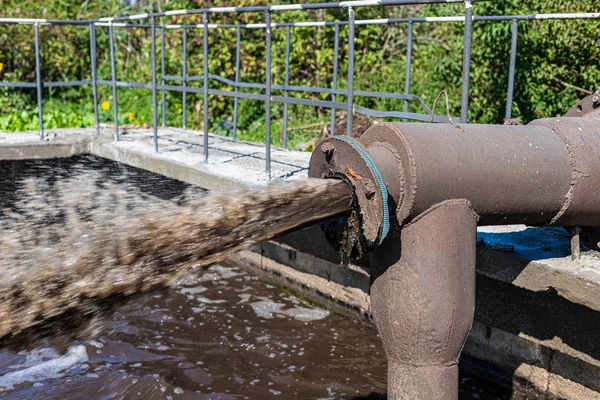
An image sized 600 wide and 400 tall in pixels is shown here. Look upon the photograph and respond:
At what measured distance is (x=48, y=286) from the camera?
9.23 ft

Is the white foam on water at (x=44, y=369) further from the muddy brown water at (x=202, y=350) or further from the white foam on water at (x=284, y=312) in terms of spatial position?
the white foam on water at (x=284, y=312)

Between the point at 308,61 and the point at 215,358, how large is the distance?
20.5ft

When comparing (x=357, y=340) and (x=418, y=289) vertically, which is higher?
(x=418, y=289)

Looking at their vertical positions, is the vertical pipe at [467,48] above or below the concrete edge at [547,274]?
above

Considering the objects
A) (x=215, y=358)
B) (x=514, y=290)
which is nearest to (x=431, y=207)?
(x=514, y=290)

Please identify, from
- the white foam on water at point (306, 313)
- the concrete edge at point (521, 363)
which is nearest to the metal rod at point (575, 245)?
the concrete edge at point (521, 363)

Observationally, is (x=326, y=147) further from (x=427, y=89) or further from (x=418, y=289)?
(x=427, y=89)

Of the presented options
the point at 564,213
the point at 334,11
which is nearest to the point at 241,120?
the point at 334,11

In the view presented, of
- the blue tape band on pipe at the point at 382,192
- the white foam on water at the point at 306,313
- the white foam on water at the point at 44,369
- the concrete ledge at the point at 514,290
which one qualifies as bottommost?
the white foam on water at the point at 44,369

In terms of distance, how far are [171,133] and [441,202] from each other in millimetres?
6495

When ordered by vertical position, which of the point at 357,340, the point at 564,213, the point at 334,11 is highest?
the point at 334,11

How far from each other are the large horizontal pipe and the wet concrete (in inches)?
64.8

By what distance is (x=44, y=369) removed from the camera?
16.0ft

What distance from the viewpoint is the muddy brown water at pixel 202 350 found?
461cm
